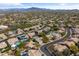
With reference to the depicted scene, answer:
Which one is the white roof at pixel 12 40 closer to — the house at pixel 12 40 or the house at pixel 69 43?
the house at pixel 12 40

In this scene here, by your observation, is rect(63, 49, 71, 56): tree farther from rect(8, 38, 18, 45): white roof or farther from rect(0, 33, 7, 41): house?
rect(0, 33, 7, 41): house

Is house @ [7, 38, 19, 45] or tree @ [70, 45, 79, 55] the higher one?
house @ [7, 38, 19, 45]

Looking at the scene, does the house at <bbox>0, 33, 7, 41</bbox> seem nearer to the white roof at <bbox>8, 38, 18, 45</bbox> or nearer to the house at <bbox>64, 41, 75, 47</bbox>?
the white roof at <bbox>8, 38, 18, 45</bbox>

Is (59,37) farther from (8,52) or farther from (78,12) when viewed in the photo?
(8,52)

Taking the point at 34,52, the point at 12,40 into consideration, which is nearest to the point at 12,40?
the point at 12,40

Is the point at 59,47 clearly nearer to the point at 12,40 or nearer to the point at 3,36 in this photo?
the point at 12,40

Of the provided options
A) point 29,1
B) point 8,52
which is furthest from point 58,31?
point 8,52

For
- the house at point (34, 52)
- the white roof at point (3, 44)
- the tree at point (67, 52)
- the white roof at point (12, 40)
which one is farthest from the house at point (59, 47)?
the white roof at point (3, 44)

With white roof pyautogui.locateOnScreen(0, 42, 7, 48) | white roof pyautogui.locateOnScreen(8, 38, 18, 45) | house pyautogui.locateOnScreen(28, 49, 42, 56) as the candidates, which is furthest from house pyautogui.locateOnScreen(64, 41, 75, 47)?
white roof pyautogui.locateOnScreen(0, 42, 7, 48)

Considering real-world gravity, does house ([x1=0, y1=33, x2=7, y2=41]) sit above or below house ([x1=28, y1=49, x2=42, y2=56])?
above

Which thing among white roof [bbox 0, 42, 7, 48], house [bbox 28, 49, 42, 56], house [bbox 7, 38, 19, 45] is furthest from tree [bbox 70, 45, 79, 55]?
white roof [bbox 0, 42, 7, 48]

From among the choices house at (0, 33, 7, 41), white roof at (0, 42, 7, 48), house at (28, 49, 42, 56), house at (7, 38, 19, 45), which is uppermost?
house at (0, 33, 7, 41)
